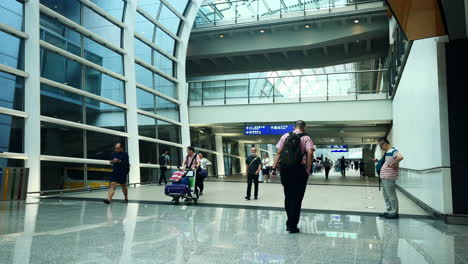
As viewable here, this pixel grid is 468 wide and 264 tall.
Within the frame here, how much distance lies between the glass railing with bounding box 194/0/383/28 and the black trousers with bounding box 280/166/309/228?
16.6 metres

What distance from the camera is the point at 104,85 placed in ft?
49.5

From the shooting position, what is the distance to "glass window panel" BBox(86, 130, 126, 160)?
13.7 meters

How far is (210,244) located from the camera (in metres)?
4.61

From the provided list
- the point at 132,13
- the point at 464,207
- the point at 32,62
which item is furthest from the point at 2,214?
the point at 132,13

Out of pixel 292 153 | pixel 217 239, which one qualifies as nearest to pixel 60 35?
pixel 292 153

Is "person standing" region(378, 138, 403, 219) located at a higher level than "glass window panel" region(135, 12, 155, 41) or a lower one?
lower

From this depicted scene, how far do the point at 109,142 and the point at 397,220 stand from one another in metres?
11.4

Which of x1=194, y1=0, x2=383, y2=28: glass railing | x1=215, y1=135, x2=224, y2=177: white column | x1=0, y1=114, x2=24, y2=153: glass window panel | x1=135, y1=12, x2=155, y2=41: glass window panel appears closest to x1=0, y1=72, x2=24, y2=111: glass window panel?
x1=0, y1=114, x2=24, y2=153: glass window panel

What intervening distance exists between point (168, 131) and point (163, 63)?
3.73 m

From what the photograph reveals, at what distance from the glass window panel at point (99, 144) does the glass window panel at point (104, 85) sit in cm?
169

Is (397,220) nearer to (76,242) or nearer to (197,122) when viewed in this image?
(76,242)

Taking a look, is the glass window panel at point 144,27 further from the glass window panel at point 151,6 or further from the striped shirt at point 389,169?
the striped shirt at point 389,169

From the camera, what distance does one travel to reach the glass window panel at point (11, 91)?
10241mm

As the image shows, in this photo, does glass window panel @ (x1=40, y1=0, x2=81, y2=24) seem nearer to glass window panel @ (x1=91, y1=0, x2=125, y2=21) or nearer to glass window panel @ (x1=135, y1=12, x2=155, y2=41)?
glass window panel @ (x1=91, y1=0, x2=125, y2=21)
